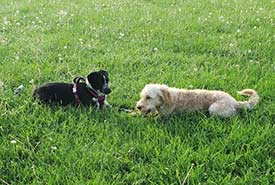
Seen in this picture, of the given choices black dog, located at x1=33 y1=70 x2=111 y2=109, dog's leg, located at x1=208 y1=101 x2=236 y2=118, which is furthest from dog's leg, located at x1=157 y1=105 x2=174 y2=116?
black dog, located at x1=33 y1=70 x2=111 y2=109

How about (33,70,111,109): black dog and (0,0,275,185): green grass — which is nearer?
(0,0,275,185): green grass

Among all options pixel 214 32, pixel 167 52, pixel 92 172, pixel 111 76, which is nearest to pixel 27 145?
pixel 92 172

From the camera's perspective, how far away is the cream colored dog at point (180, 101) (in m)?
5.59

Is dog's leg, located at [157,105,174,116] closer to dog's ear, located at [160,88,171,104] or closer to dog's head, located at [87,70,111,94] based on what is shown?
dog's ear, located at [160,88,171,104]

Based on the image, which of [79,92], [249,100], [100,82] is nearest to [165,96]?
[100,82]

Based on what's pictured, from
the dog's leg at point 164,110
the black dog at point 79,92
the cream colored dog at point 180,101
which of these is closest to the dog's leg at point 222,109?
the cream colored dog at point 180,101

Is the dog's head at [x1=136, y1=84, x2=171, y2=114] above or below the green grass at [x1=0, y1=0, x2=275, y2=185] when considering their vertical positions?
above

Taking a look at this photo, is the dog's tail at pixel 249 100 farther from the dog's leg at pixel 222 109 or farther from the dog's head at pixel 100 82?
the dog's head at pixel 100 82

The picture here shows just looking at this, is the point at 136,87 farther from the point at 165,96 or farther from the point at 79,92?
the point at 165,96

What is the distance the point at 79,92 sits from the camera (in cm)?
604

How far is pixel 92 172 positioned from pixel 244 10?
355 inches

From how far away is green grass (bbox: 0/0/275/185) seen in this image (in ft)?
14.6

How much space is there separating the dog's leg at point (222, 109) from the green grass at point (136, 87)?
13cm

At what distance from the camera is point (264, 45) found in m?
8.48
